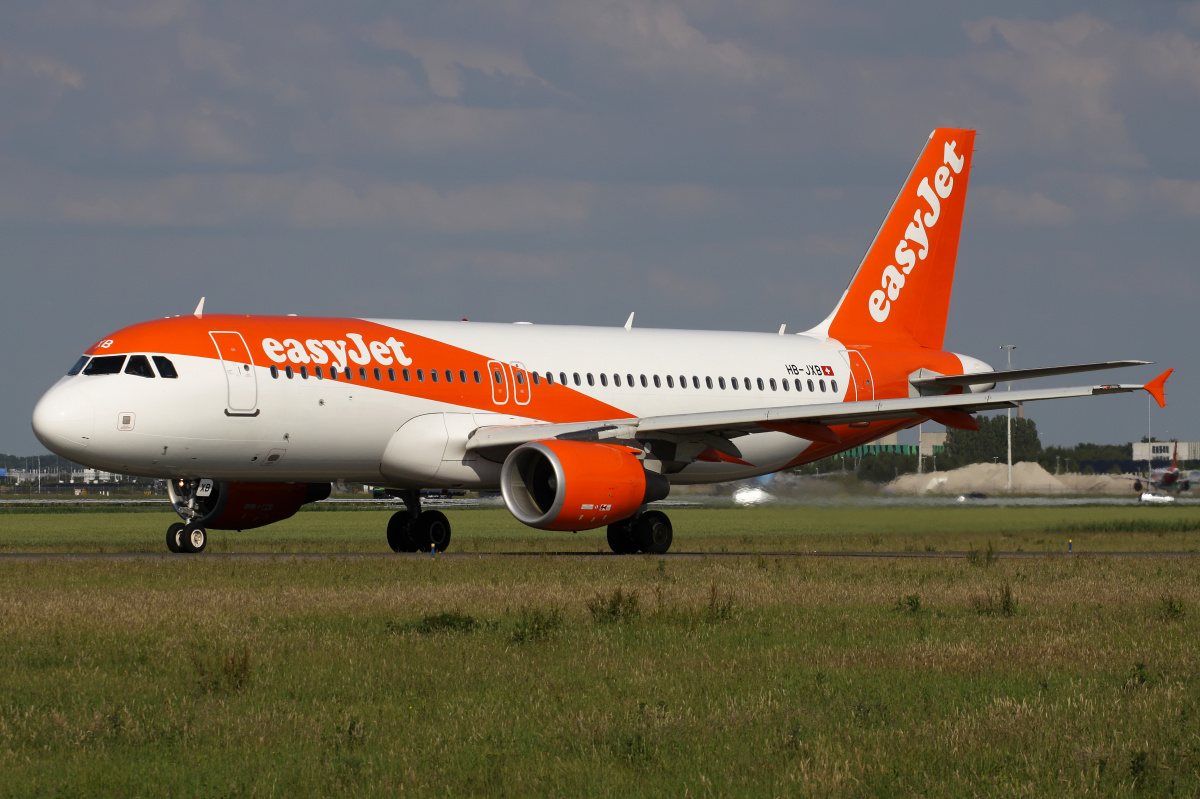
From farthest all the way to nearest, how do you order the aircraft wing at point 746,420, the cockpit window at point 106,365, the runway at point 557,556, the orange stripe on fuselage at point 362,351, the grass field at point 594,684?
the aircraft wing at point 746,420
the orange stripe on fuselage at point 362,351
the cockpit window at point 106,365
the runway at point 557,556
the grass field at point 594,684

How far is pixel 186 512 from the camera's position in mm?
26734

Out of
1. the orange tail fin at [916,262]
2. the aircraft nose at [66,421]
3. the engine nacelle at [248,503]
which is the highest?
the orange tail fin at [916,262]

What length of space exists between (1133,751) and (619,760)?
115 inches

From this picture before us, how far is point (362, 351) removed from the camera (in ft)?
86.1

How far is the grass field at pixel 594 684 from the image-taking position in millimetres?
8273

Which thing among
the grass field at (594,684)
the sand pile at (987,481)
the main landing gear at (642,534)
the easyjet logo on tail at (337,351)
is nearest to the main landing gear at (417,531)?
the main landing gear at (642,534)

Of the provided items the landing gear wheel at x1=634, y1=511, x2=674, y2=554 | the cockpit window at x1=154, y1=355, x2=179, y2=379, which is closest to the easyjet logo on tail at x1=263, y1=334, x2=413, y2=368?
the cockpit window at x1=154, y1=355, x2=179, y2=379

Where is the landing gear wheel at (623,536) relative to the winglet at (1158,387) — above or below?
below

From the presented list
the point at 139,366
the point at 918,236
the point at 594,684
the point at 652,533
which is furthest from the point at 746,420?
the point at 594,684

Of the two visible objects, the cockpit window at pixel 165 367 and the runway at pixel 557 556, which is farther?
the cockpit window at pixel 165 367

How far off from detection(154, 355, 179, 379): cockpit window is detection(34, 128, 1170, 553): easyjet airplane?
0.04 metres

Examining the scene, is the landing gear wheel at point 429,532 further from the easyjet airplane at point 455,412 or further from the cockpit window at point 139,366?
the cockpit window at point 139,366

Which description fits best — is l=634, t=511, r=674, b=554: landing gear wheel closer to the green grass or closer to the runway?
the runway

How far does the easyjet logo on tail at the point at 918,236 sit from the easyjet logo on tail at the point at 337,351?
12.6m
